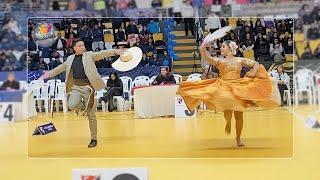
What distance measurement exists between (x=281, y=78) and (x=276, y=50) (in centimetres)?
8

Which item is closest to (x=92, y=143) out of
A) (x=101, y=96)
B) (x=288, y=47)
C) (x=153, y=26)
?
(x=101, y=96)

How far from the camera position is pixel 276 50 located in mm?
1480

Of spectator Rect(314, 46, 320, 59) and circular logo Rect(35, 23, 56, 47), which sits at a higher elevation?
circular logo Rect(35, 23, 56, 47)

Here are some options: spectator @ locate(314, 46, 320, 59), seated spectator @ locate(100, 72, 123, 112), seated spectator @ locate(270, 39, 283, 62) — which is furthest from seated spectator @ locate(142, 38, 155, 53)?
spectator @ locate(314, 46, 320, 59)

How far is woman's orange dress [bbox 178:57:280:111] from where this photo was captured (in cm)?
151

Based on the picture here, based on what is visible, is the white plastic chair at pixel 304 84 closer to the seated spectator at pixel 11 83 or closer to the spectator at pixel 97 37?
the spectator at pixel 97 37

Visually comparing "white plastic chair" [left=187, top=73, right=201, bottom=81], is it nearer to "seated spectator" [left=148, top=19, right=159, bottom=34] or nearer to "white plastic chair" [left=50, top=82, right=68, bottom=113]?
"seated spectator" [left=148, top=19, right=159, bottom=34]

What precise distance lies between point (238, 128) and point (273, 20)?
30 centimetres

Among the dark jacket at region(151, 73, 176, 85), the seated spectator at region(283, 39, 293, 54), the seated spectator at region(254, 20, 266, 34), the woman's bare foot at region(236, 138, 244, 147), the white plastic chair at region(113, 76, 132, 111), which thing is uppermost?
the seated spectator at region(254, 20, 266, 34)

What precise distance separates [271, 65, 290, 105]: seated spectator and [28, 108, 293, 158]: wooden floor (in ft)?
0.20

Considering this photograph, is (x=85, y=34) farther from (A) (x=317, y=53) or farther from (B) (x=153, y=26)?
(A) (x=317, y=53)

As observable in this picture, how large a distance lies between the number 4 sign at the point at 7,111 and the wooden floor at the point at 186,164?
0.06 feet

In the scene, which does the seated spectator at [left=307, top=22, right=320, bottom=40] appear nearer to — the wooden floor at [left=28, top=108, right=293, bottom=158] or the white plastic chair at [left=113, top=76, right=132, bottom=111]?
the wooden floor at [left=28, top=108, right=293, bottom=158]

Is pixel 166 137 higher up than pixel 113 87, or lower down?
lower down
